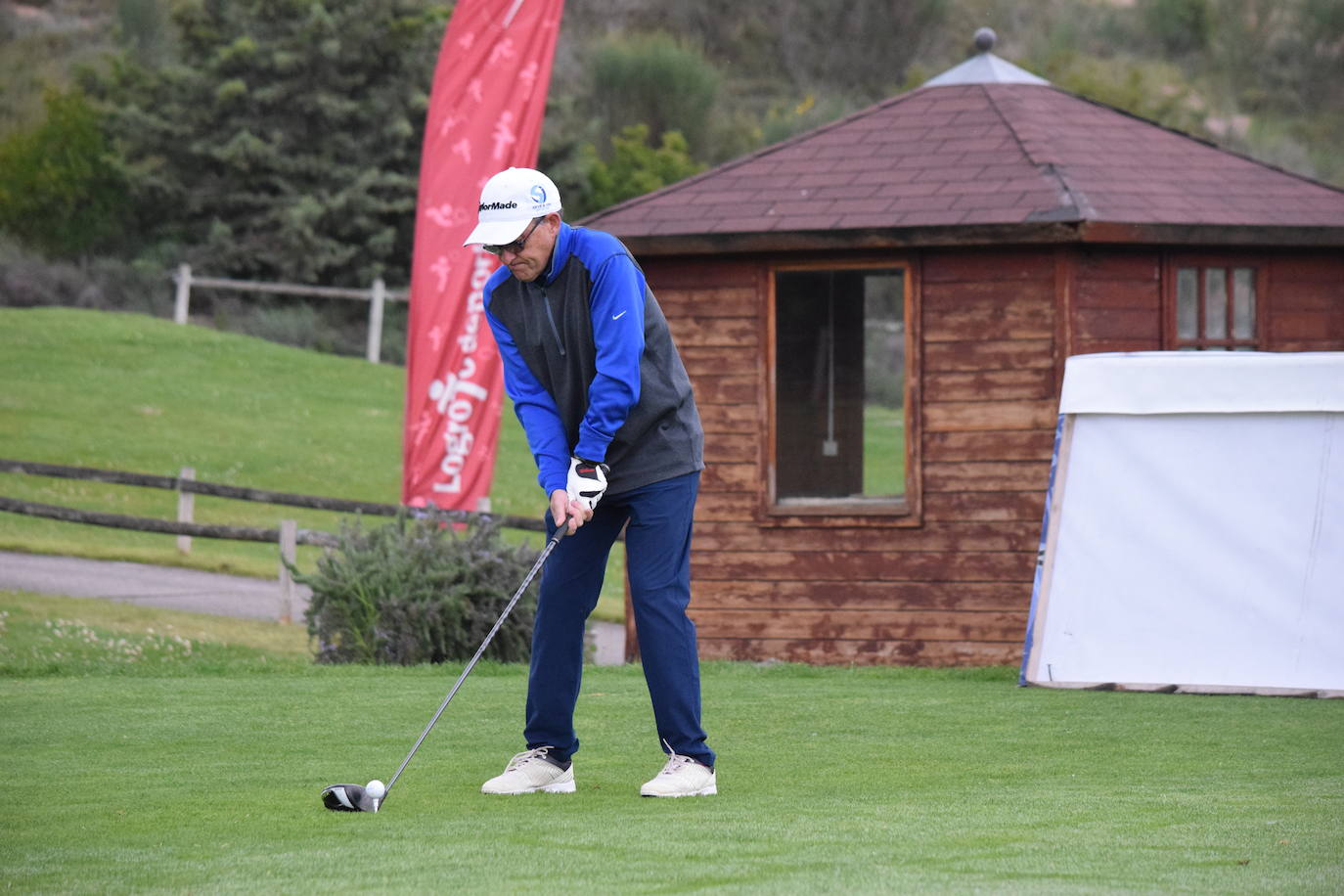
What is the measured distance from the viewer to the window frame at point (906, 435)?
1159 cm

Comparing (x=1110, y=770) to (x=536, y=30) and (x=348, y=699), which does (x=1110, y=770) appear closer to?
(x=348, y=699)

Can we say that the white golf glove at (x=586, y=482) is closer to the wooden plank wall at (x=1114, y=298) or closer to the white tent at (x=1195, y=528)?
the white tent at (x=1195, y=528)

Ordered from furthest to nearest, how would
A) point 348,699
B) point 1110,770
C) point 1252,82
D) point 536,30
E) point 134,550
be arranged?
point 1252,82, point 134,550, point 536,30, point 348,699, point 1110,770

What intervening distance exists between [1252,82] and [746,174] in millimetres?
46928

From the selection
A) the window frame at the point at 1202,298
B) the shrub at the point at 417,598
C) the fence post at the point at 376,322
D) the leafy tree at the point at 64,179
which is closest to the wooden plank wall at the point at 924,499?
the window frame at the point at 1202,298

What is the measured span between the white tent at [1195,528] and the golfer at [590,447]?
3.56 metres

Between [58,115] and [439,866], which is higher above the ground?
[58,115]

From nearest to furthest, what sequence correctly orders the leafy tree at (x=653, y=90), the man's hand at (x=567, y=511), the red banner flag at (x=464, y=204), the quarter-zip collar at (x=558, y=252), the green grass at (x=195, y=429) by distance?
the man's hand at (x=567, y=511) → the quarter-zip collar at (x=558, y=252) → the red banner flag at (x=464, y=204) → the green grass at (x=195, y=429) → the leafy tree at (x=653, y=90)

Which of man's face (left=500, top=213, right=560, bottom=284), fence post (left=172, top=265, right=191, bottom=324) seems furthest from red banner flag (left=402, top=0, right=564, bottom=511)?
fence post (left=172, top=265, right=191, bottom=324)

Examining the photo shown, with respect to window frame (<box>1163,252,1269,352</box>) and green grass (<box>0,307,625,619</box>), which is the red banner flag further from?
green grass (<box>0,307,625,619</box>)

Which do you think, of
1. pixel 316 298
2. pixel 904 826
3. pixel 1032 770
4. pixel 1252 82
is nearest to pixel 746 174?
pixel 1032 770

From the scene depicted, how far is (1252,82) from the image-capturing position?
5519 cm

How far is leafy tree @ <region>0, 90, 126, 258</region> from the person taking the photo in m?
37.6

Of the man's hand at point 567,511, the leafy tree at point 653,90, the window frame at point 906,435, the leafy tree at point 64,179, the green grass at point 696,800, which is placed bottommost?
the green grass at point 696,800
